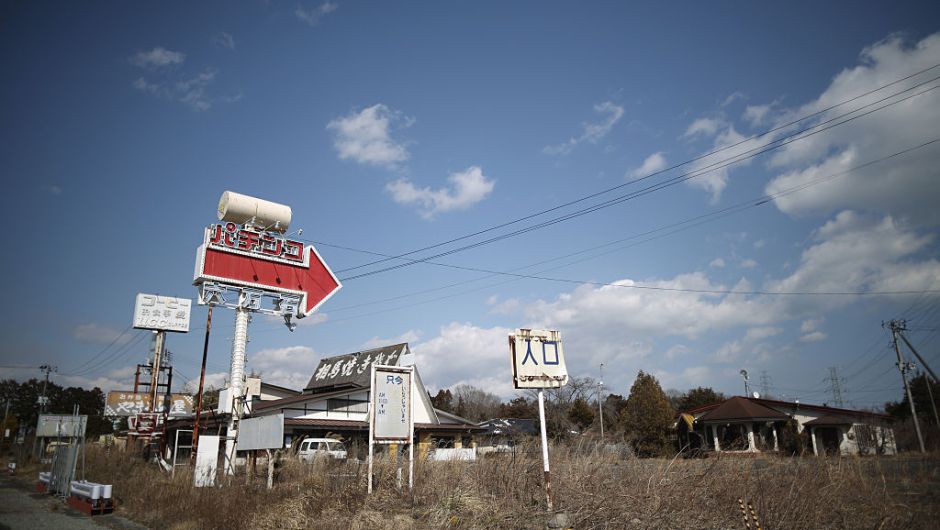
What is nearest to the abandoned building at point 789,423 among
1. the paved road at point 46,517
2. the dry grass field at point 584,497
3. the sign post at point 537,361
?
the dry grass field at point 584,497

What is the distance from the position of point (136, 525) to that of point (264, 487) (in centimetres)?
257

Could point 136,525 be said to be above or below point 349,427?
below

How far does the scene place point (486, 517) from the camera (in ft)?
26.7

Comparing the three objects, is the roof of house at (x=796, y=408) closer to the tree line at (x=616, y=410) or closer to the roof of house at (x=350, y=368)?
the tree line at (x=616, y=410)

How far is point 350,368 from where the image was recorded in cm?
3136

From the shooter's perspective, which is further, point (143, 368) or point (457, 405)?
point (457, 405)

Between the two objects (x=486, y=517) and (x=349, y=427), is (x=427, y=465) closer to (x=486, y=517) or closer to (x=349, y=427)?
(x=486, y=517)

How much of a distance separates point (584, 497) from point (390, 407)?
4988 millimetres

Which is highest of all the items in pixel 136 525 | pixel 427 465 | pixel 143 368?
pixel 143 368

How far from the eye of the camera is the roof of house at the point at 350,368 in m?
29.0

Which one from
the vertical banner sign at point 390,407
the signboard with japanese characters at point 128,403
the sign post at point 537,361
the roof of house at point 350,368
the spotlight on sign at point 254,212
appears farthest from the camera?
the signboard with japanese characters at point 128,403

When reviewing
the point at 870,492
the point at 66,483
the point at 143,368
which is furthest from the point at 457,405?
the point at 870,492

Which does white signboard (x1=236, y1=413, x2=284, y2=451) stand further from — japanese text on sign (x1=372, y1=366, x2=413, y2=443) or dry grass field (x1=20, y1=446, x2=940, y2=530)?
japanese text on sign (x1=372, y1=366, x2=413, y2=443)

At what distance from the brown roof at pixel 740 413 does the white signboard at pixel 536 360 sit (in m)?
25.8
